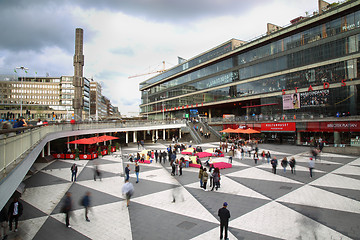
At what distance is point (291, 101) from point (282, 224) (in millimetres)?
33500

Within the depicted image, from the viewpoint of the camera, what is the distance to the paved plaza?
27.2 feet

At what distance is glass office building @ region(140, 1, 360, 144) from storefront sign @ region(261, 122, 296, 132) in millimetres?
204

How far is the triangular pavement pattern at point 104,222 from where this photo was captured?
8244 mm

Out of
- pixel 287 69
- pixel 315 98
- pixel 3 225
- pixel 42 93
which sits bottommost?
pixel 3 225

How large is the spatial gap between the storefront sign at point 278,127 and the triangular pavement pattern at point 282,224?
28.5m

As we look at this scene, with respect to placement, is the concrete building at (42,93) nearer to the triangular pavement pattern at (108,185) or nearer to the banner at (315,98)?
the triangular pavement pattern at (108,185)

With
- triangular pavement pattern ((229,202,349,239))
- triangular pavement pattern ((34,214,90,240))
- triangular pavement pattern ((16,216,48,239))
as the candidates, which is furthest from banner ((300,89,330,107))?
triangular pavement pattern ((16,216,48,239))

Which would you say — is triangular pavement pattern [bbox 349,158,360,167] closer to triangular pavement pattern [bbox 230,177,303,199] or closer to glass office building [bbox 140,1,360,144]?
glass office building [bbox 140,1,360,144]

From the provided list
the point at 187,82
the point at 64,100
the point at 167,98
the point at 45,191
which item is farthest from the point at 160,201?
the point at 64,100

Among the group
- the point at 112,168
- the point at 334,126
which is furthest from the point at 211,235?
the point at 334,126

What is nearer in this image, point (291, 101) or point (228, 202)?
point (228, 202)

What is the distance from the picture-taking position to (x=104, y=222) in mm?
9242

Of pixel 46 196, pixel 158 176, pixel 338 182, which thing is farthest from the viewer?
pixel 158 176

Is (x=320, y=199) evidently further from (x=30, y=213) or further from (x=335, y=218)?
(x=30, y=213)
